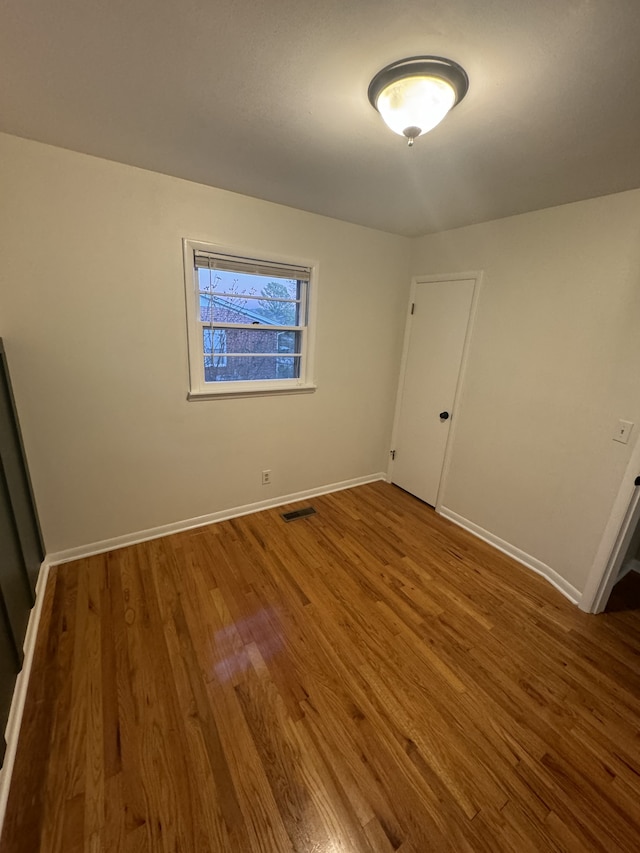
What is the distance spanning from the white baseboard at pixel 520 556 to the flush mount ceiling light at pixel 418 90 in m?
2.62

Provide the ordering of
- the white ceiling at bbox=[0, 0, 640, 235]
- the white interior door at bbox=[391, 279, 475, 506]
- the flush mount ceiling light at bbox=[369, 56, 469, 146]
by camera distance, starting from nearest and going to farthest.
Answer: the white ceiling at bbox=[0, 0, 640, 235] → the flush mount ceiling light at bbox=[369, 56, 469, 146] → the white interior door at bbox=[391, 279, 475, 506]

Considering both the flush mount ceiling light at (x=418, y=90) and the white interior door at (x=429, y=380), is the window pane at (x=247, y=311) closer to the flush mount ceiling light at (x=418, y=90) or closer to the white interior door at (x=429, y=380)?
the white interior door at (x=429, y=380)

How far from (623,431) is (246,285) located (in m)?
2.57

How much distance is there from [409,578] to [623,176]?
252 centimetres

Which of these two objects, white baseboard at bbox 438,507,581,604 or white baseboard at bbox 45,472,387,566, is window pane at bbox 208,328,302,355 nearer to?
white baseboard at bbox 45,472,387,566

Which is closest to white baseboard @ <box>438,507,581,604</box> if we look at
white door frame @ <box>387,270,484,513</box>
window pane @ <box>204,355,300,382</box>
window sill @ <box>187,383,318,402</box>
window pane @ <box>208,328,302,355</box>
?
white door frame @ <box>387,270,484,513</box>

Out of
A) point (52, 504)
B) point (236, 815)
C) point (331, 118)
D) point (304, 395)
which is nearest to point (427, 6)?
point (331, 118)

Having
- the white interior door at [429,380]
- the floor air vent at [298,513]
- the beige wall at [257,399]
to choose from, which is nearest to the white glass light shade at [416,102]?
the beige wall at [257,399]

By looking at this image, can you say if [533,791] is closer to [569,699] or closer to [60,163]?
[569,699]

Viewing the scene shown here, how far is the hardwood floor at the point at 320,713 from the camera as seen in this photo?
1.08 meters

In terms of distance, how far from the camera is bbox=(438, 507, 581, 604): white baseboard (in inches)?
83.8

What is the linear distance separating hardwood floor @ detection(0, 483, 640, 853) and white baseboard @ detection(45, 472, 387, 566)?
7 centimetres

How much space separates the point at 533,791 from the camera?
1192 millimetres

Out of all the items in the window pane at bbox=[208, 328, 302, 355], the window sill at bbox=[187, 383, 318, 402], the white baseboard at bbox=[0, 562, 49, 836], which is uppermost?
the window pane at bbox=[208, 328, 302, 355]
